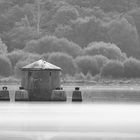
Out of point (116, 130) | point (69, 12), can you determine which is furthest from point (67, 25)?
point (116, 130)

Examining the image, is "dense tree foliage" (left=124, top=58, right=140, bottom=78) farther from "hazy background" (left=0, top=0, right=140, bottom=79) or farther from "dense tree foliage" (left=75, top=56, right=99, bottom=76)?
"dense tree foliage" (left=75, top=56, right=99, bottom=76)

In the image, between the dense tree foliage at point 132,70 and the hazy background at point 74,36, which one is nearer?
the dense tree foliage at point 132,70

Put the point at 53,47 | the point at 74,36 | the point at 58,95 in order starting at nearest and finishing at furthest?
1. the point at 58,95
2. the point at 53,47
3. the point at 74,36

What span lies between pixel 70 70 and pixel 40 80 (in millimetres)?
78025

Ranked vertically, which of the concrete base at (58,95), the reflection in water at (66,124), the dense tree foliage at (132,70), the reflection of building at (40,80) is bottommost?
the reflection in water at (66,124)

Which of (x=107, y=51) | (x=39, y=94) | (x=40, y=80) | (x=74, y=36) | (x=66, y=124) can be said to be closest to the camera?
(x=66, y=124)

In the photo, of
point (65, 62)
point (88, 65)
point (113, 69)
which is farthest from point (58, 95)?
point (88, 65)

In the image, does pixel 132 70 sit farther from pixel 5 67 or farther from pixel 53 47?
pixel 53 47

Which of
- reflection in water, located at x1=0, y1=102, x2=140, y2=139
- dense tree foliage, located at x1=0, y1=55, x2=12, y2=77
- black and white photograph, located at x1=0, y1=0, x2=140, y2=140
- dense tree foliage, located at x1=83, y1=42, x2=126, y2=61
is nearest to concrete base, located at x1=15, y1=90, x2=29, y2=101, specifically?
black and white photograph, located at x1=0, y1=0, x2=140, y2=140

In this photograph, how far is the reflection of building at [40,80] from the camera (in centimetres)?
4409

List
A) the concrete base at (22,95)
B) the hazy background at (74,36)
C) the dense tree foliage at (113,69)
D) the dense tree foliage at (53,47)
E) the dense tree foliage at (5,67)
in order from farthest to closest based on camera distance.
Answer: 1. the dense tree foliage at (53,47)
2. the hazy background at (74,36)
3. the dense tree foliage at (5,67)
4. the dense tree foliage at (113,69)
5. the concrete base at (22,95)

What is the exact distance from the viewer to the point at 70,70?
12250 cm

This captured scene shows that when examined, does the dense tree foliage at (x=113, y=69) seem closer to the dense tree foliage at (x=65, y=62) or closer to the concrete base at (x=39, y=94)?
the dense tree foliage at (x=65, y=62)

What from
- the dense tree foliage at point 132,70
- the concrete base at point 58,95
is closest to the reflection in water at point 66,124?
the concrete base at point 58,95
